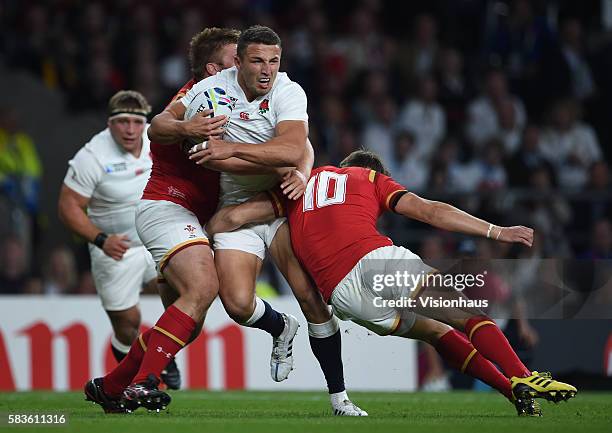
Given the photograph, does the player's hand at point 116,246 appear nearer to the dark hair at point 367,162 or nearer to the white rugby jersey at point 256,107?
the white rugby jersey at point 256,107

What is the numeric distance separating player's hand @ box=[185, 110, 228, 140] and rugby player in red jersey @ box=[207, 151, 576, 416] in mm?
806

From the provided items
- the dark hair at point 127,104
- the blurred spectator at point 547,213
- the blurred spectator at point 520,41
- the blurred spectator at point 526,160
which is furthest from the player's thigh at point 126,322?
the blurred spectator at point 520,41

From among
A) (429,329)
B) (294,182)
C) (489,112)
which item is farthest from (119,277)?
(489,112)

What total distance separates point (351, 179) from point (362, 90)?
311 inches

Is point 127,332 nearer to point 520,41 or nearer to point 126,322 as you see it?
point 126,322

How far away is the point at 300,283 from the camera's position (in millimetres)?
8008

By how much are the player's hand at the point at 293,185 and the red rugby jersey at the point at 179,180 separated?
0.61 meters

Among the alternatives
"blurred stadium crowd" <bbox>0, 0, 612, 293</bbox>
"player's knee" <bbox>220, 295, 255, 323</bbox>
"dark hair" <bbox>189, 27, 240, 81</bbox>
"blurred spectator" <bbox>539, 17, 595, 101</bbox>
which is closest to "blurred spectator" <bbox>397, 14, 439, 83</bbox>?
"blurred stadium crowd" <bbox>0, 0, 612, 293</bbox>

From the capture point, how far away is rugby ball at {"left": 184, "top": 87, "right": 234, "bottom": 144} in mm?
7793

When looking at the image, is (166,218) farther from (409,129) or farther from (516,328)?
(409,129)

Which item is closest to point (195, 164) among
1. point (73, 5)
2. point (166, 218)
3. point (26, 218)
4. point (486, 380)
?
point (166, 218)

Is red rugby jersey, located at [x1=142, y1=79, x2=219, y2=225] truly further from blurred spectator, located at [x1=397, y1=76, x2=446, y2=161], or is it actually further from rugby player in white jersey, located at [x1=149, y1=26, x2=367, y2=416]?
blurred spectator, located at [x1=397, y1=76, x2=446, y2=161]

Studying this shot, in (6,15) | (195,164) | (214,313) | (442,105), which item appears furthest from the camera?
(6,15)

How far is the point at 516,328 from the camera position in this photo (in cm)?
1042
